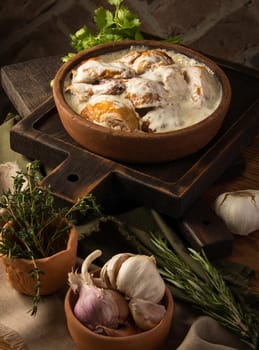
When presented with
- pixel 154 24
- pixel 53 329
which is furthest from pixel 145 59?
pixel 154 24

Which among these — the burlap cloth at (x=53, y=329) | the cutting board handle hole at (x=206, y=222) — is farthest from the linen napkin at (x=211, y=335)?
the cutting board handle hole at (x=206, y=222)

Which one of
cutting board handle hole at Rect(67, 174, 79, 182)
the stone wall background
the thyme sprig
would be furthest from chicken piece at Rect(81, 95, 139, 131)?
the stone wall background

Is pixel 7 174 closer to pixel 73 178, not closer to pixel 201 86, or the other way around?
pixel 73 178

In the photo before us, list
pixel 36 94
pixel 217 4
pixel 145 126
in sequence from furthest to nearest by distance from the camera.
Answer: pixel 217 4 → pixel 36 94 → pixel 145 126

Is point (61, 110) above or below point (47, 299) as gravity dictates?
above

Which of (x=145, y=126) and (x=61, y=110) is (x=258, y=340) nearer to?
(x=145, y=126)

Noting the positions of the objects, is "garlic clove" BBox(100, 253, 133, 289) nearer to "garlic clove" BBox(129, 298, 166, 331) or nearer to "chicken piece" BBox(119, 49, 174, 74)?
"garlic clove" BBox(129, 298, 166, 331)

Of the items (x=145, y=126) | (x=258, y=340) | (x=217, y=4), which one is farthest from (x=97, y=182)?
(x=217, y=4)

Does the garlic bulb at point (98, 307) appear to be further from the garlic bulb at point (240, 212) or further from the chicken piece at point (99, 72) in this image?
the chicken piece at point (99, 72)
